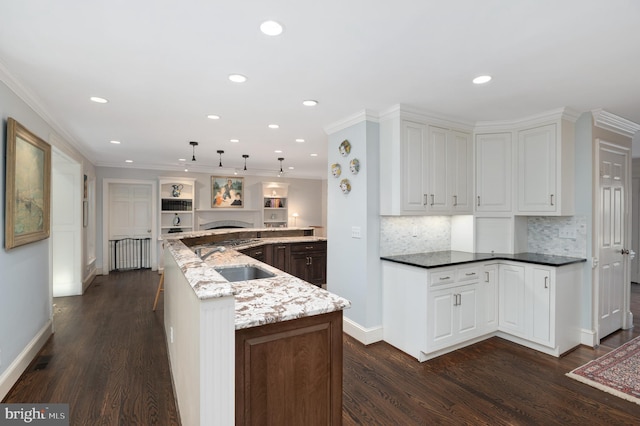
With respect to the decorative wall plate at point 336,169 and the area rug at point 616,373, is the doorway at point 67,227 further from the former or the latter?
the area rug at point 616,373

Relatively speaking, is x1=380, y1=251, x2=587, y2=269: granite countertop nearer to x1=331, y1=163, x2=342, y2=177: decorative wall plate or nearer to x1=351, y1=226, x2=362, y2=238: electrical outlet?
x1=351, y1=226, x2=362, y2=238: electrical outlet

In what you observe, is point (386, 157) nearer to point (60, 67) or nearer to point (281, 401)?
point (281, 401)

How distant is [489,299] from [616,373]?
1.08 metres

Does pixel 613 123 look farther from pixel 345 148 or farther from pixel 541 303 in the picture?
pixel 345 148

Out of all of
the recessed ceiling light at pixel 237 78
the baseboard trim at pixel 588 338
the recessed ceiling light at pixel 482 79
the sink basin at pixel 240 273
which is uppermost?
the recessed ceiling light at pixel 237 78

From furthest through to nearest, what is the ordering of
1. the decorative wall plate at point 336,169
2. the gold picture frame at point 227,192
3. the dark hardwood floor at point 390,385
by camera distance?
the gold picture frame at point 227,192, the decorative wall plate at point 336,169, the dark hardwood floor at point 390,385

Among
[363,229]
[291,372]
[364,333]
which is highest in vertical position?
[363,229]

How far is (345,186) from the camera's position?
3.54 metres

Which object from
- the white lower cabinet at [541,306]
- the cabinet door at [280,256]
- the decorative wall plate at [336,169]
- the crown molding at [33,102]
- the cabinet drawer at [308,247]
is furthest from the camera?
the cabinet drawer at [308,247]

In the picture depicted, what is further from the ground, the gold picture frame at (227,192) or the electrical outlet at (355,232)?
the gold picture frame at (227,192)

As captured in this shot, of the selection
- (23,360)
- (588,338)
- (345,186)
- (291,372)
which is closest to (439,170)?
(345,186)

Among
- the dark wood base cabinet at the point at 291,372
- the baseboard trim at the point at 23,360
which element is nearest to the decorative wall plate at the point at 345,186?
the dark wood base cabinet at the point at 291,372

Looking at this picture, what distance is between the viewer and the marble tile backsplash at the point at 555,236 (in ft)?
11.0

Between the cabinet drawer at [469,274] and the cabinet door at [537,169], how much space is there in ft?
3.05
